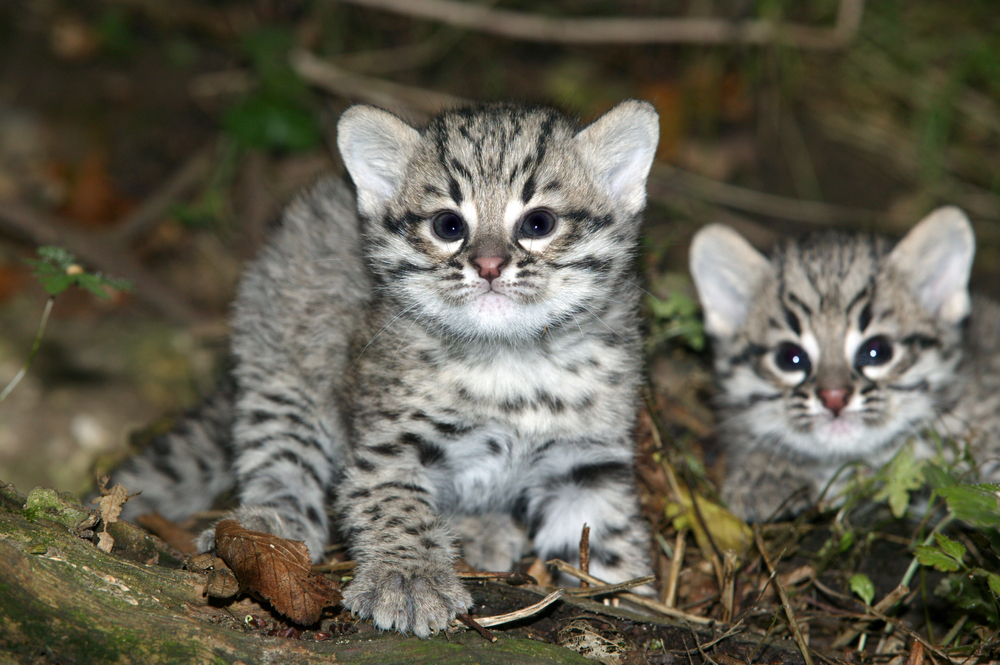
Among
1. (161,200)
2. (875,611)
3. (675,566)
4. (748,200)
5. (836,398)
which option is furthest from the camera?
(748,200)

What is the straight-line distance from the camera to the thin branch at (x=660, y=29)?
6875 mm

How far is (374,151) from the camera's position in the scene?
353 cm

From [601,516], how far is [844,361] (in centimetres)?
143

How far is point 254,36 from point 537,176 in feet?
13.7

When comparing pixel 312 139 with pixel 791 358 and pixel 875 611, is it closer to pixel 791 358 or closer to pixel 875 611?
pixel 791 358

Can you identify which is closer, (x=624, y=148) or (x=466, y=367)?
(x=466, y=367)

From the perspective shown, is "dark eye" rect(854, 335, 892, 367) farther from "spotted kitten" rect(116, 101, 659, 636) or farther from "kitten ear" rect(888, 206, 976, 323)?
"spotted kitten" rect(116, 101, 659, 636)

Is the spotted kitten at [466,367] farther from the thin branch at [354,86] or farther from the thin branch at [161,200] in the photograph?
the thin branch at [354,86]

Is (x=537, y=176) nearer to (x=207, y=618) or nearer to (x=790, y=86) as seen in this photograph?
(x=207, y=618)

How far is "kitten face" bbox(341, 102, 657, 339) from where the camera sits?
307cm

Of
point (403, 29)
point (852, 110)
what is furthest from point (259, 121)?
point (852, 110)

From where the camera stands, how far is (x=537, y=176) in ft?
10.8

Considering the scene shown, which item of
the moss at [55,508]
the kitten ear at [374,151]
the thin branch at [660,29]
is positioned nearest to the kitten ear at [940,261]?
Result: the kitten ear at [374,151]

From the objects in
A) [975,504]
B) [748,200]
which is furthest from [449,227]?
[748,200]
